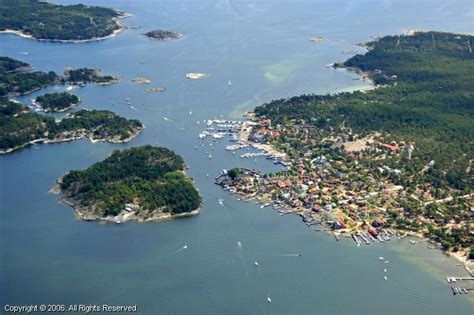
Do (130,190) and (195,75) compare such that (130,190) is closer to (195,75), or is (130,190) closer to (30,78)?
(195,75)

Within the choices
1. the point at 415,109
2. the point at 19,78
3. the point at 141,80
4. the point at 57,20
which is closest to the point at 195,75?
the point at 141,80

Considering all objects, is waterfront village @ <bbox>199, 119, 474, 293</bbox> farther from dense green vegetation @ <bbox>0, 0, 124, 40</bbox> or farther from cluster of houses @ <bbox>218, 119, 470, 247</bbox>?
dense green vegetation @ <bbox>0, 0, 124, 40</bbox>

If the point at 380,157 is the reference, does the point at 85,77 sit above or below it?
above

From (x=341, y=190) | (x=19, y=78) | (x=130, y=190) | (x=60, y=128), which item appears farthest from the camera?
(x=19, y=78)

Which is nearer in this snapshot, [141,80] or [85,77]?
[141,80]

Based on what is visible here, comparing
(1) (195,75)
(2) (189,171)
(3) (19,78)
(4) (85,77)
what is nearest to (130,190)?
(2) (189,171)

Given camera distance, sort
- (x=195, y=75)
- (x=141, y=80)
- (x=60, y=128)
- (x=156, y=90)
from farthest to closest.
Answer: (x=195, y=75) → (x=141, y=80) → (x=156, y=90) → (x=60, y=128)
